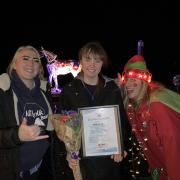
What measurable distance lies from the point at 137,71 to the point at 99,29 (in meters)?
17.6

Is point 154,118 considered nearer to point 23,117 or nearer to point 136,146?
point 136,146

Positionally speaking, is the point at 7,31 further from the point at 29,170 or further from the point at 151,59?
the point at 29,170

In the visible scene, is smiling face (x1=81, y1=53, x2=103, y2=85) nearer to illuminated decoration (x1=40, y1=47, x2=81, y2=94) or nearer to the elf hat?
the elf hat

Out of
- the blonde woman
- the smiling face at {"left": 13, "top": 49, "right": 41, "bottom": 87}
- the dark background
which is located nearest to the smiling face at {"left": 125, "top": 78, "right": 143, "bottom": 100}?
Result: the blonde woman

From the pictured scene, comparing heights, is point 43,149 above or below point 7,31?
below

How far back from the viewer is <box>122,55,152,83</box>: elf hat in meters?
3.67

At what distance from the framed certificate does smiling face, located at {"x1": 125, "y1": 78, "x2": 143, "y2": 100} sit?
1.06ft

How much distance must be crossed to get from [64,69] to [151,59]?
11.9m

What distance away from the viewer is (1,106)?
2.95 m

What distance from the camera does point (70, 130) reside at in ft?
9.70

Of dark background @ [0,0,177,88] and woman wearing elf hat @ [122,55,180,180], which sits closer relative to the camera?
woman wearing elf hat @ [122,55,180,180]

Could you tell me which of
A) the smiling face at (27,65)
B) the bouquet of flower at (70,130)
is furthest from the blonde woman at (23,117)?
the bouquet of flower at (70,130)

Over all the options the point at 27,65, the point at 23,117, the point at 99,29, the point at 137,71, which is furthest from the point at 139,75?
the point at 99,29

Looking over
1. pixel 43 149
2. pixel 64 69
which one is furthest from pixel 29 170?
pixel 64 69
